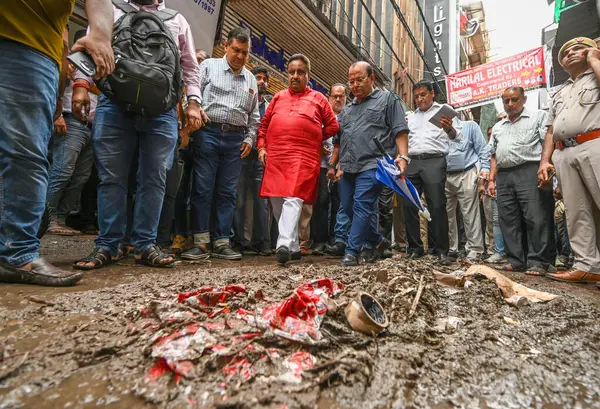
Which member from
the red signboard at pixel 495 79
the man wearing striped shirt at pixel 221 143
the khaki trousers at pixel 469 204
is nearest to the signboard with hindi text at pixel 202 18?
the man wearing striped shirt at pixel 221 143

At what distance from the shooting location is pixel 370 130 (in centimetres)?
317

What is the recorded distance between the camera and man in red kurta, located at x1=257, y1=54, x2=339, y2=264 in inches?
115

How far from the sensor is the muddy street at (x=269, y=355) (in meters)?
0.81

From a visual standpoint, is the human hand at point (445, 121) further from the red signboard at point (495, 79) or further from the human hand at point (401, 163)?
the red signboard at point (495, 79)

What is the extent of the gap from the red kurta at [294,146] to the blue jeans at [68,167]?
6.83 ft

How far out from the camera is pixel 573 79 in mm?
2994

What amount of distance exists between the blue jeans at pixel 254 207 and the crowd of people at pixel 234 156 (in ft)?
0.06

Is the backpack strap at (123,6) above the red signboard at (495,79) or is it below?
below

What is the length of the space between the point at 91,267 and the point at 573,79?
13.6ft

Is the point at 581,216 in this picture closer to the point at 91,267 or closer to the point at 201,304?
the point at 201,304

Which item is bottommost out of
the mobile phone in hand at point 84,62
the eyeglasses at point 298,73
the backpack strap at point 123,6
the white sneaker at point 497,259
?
the white sneaker at point 497,259

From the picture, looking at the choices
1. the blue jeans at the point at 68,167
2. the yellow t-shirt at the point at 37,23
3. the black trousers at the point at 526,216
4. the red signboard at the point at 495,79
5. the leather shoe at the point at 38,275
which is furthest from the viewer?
the red signboard at the point at 495,79

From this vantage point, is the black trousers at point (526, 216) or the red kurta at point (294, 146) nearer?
the red kurta at point (294, 146)

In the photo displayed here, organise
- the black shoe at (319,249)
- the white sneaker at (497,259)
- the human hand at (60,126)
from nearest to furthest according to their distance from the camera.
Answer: the human hand at (60,126), the black shoe at (319,249), the white sneaker at (497,259)
